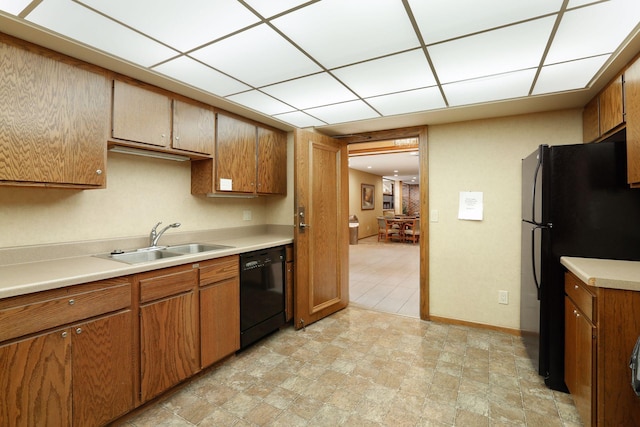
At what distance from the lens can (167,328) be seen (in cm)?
197

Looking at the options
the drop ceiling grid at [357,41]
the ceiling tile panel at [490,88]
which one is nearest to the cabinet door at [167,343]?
the drop ceiling grid at [357,41]

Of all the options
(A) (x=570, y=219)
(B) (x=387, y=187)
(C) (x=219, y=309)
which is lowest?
(C) (x=219, y=309)

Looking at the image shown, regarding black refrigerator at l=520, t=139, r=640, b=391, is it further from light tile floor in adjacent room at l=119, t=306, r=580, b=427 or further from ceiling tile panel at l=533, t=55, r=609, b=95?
ceiling tile panel at l=533, t=55, r=609, b=95

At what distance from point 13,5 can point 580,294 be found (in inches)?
127

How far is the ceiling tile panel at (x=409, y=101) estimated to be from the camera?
2.38m

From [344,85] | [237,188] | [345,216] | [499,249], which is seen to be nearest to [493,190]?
[499,249]

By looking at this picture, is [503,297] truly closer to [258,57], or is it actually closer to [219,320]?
[219,320]

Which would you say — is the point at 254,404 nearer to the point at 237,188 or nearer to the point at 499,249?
the point at 237,188

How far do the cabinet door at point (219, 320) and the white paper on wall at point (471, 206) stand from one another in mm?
2379

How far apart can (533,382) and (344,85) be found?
2.58 m

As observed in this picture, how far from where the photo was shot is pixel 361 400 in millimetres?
1967

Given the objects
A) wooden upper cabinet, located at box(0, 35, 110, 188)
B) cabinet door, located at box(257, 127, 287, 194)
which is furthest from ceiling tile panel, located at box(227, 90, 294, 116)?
wooden upper cabinet, located at box(0, 35, 110, 188)

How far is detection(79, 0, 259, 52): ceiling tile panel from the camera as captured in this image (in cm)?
134

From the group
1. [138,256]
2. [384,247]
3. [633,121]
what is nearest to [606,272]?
[633,121]
